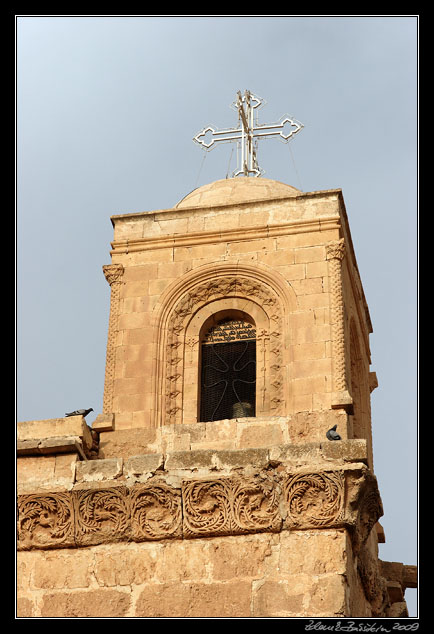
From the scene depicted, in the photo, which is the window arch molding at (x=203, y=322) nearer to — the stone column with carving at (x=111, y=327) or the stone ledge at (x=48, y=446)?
the stone column with carving at (x=111, y=327)

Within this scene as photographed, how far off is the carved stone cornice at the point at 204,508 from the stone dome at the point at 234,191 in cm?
Answer: 493

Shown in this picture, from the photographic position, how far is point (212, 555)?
12008mm

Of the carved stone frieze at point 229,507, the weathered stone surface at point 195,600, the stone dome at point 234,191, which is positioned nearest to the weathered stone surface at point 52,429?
the carved stone frieze at point 229,507

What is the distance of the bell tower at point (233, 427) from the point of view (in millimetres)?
11914

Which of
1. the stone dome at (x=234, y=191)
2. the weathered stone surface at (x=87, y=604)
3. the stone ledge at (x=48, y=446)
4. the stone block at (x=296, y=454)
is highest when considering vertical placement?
the stone dome at (x=234, y=191)

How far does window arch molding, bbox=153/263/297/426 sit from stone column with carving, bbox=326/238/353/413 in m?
0.49

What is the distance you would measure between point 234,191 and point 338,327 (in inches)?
116

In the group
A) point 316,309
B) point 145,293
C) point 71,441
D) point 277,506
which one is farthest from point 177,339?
point 277,506

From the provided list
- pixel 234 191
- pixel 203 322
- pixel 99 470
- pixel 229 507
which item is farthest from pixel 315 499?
pixel 234 191

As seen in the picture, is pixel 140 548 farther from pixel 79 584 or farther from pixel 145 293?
pixel 145 293

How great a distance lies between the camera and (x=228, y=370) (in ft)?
49.7

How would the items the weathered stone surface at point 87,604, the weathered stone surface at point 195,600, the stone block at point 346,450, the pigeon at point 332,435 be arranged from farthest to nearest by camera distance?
1. the pigeon at point 332,435
2. the stone block at point 346,450
3. the weathered stone surface at point 87,604
4. the weathered stone surface at point 195,600

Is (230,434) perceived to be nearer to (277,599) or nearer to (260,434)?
(260,434)

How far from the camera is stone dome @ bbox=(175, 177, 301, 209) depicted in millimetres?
16609
